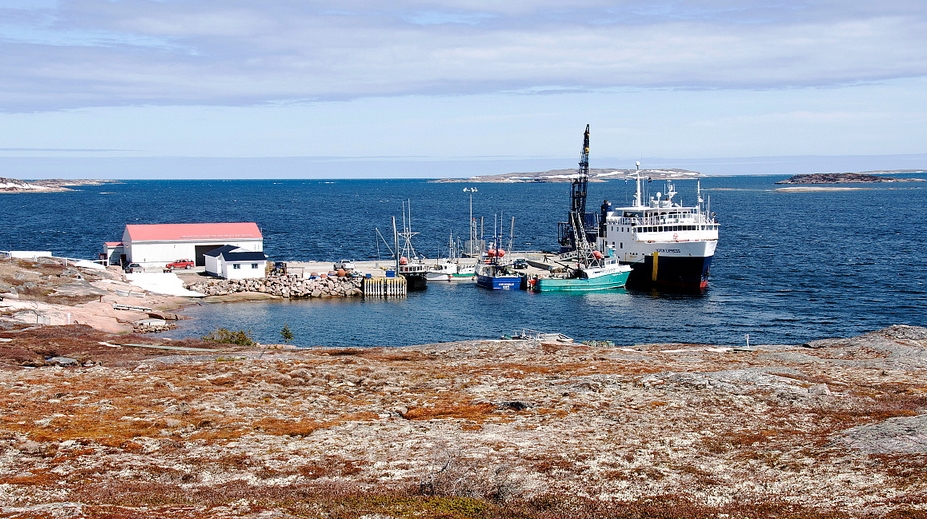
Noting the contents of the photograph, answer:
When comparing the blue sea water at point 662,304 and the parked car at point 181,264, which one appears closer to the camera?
the blue sea water at point 662,304

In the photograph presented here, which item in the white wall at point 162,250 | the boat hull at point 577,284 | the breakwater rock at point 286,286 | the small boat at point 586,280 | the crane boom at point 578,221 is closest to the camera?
the breakwater rock at point 286,286

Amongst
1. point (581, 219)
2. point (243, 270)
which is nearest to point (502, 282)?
point (581, 219)

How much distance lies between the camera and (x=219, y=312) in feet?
203

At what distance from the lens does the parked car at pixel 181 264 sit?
79.4m

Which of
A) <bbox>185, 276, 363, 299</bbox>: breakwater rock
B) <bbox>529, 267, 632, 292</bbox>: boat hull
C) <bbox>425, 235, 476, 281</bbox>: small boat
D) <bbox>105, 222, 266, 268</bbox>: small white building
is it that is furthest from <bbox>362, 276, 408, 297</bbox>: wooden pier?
<bbox>105, 222, 266, 268</bbox>: small white building

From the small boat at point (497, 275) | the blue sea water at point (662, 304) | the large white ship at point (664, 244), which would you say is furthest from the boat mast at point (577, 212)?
the blue sea water at point (662, 304)

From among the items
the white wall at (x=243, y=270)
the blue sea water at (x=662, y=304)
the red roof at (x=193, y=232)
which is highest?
the red roof at (x=193, y=232)

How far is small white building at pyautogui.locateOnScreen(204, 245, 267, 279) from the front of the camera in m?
74.1

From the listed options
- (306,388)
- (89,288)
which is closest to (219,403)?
(306,388)

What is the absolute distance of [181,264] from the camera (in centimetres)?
7962

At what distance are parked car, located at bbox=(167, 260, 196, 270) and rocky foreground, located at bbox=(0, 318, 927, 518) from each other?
47.2 metres

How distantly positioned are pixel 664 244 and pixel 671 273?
3.07m

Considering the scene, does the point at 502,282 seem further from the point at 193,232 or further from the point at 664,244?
the point at 193,232

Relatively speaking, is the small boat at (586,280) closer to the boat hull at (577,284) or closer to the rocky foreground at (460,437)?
the boat hull at (577,284)
